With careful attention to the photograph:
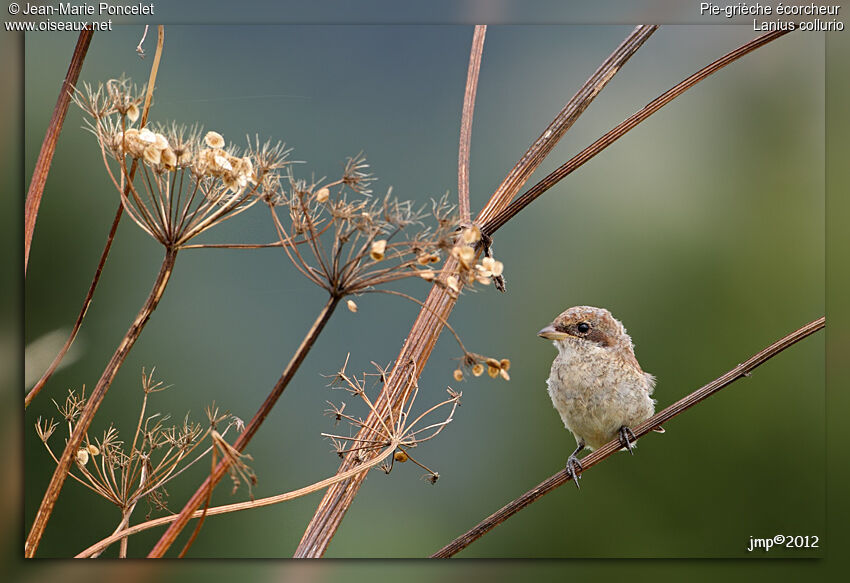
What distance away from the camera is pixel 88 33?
1.37m

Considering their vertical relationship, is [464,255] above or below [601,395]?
above

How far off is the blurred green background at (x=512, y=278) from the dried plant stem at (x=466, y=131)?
5 cm

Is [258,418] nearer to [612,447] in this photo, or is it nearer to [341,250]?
[341,250]

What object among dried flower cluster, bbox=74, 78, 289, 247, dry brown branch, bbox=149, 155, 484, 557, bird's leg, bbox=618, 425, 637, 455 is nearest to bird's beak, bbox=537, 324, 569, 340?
bird's leg, bbox=618, 425, 637, 455

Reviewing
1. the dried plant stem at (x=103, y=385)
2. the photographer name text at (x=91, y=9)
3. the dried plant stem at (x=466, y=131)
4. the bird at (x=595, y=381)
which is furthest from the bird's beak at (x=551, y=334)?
the photographer name text at (x=91, y=9)

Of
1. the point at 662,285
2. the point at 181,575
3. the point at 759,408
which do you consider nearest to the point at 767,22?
the point at 662,285

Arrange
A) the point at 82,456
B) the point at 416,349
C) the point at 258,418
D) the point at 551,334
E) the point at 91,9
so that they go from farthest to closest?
the point at 91,9
the point at 551,334
the point at 416,349
the point at 82,456
the point at 258,418

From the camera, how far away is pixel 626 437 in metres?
1.86

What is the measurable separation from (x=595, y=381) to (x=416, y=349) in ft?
1.67

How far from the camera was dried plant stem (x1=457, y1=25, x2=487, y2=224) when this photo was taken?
5.71 feet

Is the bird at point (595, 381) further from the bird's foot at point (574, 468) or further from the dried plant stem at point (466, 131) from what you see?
the dried plant stem at point (466, 131)

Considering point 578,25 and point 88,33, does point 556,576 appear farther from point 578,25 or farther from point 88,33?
point 88,33

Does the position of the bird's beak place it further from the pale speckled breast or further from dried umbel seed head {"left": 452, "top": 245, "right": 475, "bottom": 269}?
dried umbel seed head {"left": 452, "top": 245, "right": 475, "bottom": 269}

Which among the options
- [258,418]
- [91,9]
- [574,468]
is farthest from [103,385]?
[91,9]
